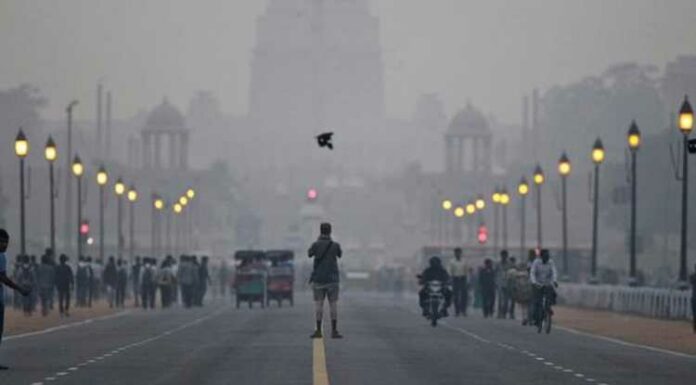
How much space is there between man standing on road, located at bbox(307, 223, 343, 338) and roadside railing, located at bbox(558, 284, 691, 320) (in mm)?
17430

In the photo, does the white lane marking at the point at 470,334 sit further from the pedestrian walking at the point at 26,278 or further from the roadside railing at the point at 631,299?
the pedestrian walking at the point at 26,278

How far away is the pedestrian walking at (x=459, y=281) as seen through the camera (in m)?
74.9

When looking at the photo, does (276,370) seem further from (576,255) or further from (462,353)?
(576,255)

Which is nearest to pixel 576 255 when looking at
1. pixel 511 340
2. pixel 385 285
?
pixel 385 285

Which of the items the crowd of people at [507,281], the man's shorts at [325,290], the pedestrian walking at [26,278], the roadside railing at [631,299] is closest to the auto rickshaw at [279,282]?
the roadside railing at [631,299]

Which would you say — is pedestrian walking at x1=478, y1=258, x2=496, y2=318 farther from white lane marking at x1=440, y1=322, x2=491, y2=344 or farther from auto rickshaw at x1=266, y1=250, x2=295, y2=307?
auto rickshaw at x1=266, y1=250, x2=295, y2=307

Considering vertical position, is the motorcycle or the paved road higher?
the motorcycle

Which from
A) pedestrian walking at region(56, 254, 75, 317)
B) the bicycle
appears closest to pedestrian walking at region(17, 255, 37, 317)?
pedestrian walking at region(56, 254, 75, 317)

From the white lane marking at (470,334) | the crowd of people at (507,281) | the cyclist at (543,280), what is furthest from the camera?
the crowd of people at (507,281)

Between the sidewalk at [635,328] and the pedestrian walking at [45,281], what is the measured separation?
1409cm

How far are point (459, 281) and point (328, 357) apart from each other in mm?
30917

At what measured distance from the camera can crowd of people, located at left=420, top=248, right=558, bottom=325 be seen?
6216 cm

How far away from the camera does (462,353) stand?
159 ft

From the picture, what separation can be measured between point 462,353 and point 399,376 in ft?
26.6
